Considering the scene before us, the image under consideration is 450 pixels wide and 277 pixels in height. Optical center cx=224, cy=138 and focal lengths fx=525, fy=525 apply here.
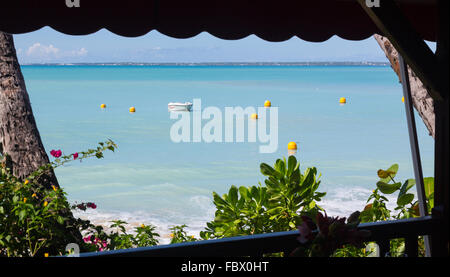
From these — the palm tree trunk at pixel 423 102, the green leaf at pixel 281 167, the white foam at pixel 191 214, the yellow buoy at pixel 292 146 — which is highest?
the palm tree trunk at pixel 423 102

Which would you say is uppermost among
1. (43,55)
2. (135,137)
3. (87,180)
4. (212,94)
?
(43,55)

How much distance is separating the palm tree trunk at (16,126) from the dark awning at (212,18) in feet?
6.58

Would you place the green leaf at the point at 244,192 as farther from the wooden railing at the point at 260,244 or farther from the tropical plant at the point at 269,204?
the wooden railing at the point at 260,244

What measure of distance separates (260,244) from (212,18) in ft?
4.11

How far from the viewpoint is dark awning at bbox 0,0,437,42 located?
8.35 ft

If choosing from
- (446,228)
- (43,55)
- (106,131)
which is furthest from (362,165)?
(43,55)

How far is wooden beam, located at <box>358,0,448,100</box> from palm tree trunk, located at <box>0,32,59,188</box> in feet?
10.2

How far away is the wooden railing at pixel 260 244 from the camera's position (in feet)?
6.45

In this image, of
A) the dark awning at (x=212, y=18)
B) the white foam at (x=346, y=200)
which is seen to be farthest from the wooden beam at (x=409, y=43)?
the white foam at (x=346, y=200)

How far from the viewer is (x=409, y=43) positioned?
6.80ft

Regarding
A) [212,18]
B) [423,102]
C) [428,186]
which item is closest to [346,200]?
[423,102]
